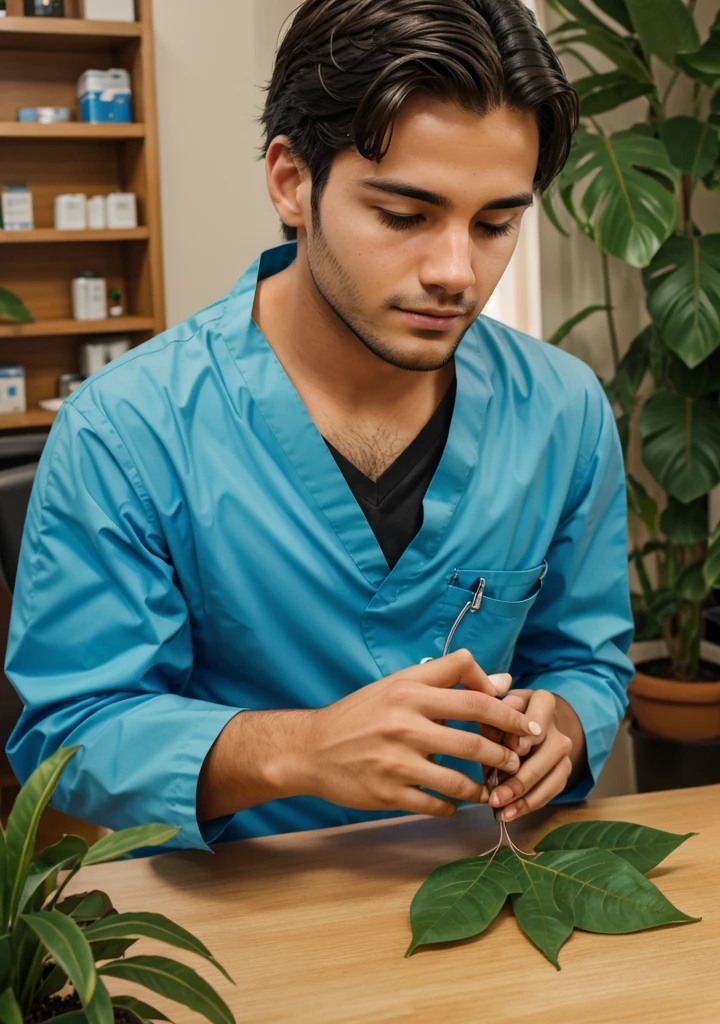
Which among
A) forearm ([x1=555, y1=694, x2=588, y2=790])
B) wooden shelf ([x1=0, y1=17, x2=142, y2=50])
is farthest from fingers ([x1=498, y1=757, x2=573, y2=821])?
wooden shelf ([x1=0, y1=17, x2=142, y2=50])

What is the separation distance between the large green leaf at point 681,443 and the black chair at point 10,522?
1.35 metres

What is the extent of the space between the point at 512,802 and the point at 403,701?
0.49 ft

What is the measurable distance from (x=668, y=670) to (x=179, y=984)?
2.03 metres

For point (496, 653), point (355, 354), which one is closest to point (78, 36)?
point (355, 354)

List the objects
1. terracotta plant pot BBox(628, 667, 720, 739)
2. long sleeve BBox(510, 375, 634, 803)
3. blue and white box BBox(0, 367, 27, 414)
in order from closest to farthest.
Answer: long sleeve BBox(510, 375, 634, 803) → terracotta plant pot BBox(628, 667, 720, 739) → blue and white box BBox(0, 367, 27, 414)

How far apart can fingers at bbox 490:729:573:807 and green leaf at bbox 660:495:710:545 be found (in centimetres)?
145

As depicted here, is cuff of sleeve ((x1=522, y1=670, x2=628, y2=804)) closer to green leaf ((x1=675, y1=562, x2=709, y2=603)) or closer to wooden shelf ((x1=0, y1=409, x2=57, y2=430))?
green leaf ((x1=675, y1=562, x2=709, y2=603))

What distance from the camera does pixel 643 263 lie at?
1964 millimetres

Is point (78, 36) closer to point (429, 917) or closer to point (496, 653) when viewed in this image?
point (496, 653)

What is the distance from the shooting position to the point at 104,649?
98cm

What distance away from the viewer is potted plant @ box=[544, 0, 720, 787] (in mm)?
2033

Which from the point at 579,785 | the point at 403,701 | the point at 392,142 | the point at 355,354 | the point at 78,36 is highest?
the point at 78,36

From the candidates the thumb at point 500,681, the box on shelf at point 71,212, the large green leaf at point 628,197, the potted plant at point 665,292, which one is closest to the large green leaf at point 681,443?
the potted plant at point 665,292

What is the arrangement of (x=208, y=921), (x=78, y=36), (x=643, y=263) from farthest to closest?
(x=78, y=36) < (x=643, y=263) < (x=208, y=921)
